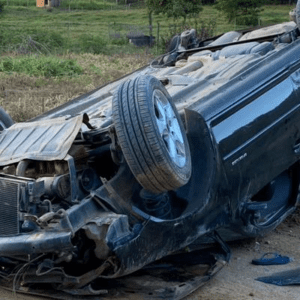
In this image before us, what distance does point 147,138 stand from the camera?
4.43m

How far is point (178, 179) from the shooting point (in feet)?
15.0

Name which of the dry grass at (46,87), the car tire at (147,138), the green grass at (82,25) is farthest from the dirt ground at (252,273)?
the green grass at (82,25)

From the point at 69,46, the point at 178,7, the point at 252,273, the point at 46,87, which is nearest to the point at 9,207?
the point at 252,273

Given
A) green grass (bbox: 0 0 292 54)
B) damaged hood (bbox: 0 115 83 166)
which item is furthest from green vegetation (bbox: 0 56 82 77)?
damaged hood (bbox: 0 115 83 166)

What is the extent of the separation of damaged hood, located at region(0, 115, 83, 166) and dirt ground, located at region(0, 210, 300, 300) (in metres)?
0.97

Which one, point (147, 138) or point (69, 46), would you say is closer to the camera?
point (147, 138)

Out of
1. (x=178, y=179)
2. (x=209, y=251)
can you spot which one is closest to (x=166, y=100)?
(x=178, y=179)

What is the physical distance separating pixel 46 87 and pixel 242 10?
21.1 meters

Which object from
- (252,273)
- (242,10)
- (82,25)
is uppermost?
(252,273)

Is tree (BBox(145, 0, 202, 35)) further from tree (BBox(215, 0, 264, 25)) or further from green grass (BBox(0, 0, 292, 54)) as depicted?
tree (BBox(215, 0, 264, 25))

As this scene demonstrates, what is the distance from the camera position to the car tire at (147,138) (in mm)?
4445

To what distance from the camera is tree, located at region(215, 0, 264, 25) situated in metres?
33.7

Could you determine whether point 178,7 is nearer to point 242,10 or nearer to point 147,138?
point 242,10

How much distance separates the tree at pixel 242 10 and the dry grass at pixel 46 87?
559 inches
